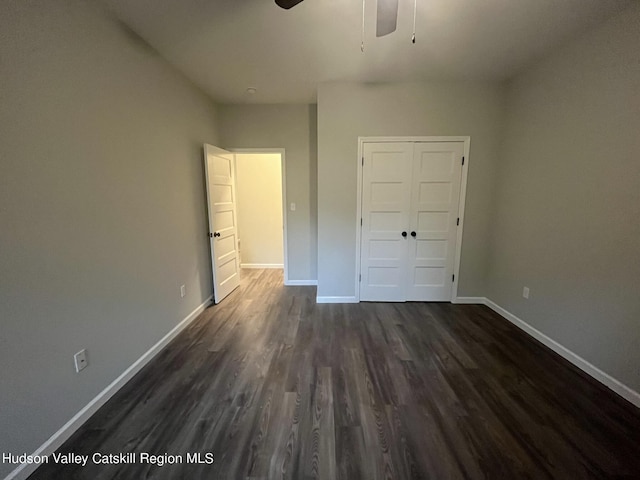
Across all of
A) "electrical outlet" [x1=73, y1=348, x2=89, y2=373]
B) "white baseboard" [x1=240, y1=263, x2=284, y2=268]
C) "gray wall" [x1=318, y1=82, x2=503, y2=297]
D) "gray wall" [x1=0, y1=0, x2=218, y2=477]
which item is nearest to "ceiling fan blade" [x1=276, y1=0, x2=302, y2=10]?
→ "gray wall" [x1=0, y1=0, x2=218, y2=477]

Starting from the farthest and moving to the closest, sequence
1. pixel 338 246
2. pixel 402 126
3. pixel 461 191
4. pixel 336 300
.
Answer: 1. pixel 336 300
2. pixel 338 246
3. pixel 461 191
4. pixel 402 126

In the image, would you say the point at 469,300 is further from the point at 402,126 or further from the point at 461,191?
the point at 402,126

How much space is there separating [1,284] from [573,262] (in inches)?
149

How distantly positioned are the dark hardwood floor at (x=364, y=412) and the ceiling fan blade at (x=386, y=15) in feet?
8.18

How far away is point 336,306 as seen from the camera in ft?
11.1

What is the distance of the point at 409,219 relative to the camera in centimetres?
330

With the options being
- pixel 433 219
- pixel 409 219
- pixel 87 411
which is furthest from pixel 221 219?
pixel 433 219

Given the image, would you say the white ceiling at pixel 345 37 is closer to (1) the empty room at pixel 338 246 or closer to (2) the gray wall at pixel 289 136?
(1) the empty room at pixel 338 246

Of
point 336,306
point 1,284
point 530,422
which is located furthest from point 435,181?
point 1,284

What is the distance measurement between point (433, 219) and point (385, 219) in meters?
0.61

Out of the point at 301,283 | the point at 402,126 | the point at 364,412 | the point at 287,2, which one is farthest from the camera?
the point at 301,283

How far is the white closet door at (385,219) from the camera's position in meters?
3.19

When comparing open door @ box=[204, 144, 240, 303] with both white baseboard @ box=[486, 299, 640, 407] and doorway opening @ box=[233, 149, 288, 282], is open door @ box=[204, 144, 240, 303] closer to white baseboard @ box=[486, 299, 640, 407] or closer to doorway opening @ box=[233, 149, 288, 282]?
doorway opening @ box=[233, 149, 288, 282]

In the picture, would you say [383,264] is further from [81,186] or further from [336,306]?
[81,186]
